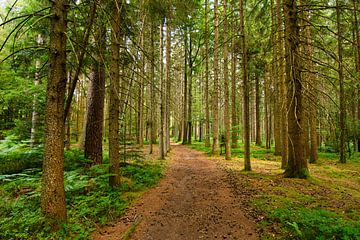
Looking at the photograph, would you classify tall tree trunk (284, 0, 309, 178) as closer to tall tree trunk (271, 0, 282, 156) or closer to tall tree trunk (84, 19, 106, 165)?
tall tree trunk (271, 0, 282, 156)

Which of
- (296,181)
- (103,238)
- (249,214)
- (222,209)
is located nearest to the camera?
(103,238)

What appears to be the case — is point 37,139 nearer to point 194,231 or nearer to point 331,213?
point 194,231

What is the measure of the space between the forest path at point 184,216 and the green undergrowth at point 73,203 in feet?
1.10

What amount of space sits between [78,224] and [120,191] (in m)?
1.99

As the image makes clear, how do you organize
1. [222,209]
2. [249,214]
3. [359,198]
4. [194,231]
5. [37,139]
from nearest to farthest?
[194,231], [249,214], [222,209], [359,198], [37,139]

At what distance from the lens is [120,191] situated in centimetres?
598

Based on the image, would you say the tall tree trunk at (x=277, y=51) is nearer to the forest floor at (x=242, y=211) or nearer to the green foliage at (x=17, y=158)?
the forest floor at (x=242, y=211)

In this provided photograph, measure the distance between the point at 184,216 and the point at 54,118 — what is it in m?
3.34

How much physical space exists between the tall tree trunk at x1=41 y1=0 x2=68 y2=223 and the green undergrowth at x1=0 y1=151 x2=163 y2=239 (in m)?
0.28

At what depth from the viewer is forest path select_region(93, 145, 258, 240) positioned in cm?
397

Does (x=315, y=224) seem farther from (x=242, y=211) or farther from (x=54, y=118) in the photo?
(x=54, y=118)

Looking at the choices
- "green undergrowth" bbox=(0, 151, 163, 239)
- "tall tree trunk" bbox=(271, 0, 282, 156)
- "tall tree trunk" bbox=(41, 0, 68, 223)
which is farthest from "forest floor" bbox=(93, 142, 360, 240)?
"tall tree trunk" bbox=(271, 0, 282, 156)

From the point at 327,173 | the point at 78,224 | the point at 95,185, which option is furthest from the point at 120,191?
the point at 327,173

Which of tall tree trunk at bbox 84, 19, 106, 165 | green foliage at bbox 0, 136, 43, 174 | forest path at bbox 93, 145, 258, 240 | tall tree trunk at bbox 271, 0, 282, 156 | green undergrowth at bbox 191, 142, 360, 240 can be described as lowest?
forest path at bbox 93, 145, 258, 240
